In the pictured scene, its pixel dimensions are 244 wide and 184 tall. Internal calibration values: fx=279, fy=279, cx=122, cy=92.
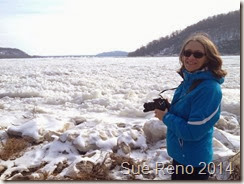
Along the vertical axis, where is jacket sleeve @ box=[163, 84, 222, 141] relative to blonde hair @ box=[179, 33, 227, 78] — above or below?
below

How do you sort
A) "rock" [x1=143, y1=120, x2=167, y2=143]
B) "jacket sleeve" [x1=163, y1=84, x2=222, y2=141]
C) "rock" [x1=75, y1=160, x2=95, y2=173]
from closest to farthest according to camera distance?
"jacket sleeve" [x1=163, y1=84, x2=222, y2=141] < "rock" [x1=75, y1=160, x2=95, y2=173] < "rock" [x1=143, y1=120, x2=167, y2=143]

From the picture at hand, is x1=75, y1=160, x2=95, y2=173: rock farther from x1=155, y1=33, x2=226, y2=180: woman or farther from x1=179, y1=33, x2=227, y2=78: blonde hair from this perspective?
x1=179, y1=33, x2=227, y2=78: blonde hair

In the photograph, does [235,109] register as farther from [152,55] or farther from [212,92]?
[152,55]

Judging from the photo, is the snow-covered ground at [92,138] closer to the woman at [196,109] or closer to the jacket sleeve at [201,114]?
the woman at [196,109]

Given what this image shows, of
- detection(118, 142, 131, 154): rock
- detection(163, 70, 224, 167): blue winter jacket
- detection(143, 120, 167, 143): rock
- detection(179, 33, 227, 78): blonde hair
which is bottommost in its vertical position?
detection(118, 142, 131, 154): rock

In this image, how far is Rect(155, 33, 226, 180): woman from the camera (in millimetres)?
1599

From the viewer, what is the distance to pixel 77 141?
3.24 m

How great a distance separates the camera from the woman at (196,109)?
1599 millimetres

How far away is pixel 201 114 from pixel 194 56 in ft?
1.19

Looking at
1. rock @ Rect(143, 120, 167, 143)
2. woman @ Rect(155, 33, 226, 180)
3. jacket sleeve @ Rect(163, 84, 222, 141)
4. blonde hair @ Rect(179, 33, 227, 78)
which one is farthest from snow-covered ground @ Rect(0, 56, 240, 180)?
blonde hair @ Rect(179, 33, 227, 78)

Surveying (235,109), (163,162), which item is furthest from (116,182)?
(235,109)

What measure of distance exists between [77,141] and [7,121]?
156cm

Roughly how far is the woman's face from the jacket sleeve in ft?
0.59

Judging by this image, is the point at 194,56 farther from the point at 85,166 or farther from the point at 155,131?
the point at 155,131
